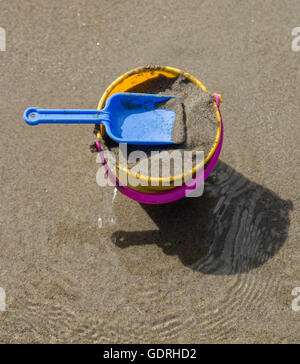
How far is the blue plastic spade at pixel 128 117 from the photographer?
139 cm

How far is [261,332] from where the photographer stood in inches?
63.8

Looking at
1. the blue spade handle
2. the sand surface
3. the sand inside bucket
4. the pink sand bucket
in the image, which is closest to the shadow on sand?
the sand surface

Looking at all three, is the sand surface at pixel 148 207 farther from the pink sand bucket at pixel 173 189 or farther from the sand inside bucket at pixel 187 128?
the sand inside bucket at pixel 187 128

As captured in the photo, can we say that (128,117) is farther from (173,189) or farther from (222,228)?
(222,228)

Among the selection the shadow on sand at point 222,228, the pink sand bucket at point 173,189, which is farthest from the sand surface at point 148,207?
the pink sand bucket at point 173,189

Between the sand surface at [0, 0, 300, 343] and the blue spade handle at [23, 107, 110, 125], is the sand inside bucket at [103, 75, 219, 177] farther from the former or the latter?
the sand surface at [0, 0, 300, 343]

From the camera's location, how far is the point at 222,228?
1756 millimetres

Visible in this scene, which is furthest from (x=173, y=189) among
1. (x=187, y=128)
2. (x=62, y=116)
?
(x=62, y=116)

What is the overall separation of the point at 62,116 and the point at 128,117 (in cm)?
28

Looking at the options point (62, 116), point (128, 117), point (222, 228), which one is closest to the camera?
point (62, 116)
